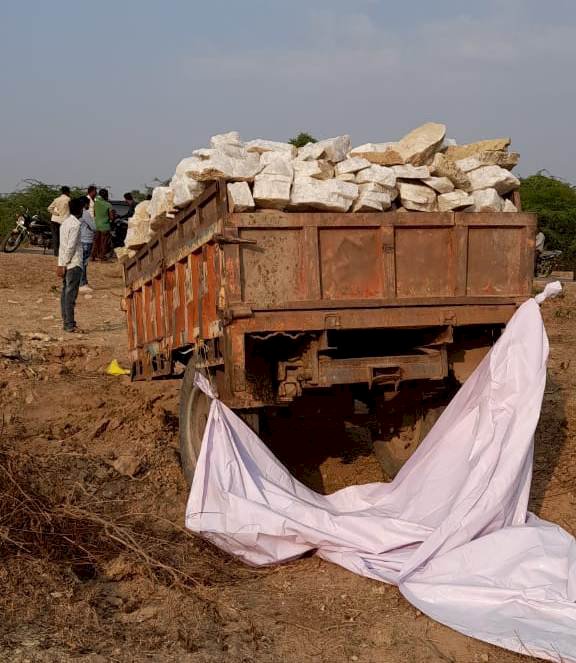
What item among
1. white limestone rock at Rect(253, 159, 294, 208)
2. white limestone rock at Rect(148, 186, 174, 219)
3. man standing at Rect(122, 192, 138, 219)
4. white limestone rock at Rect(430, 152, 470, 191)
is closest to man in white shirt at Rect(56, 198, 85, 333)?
white limestone rock at Rect(148, 186, 174, 219)

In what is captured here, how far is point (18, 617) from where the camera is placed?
3.91 metres

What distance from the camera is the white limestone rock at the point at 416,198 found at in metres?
5.60

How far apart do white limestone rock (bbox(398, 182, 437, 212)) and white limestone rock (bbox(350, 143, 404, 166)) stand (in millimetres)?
190

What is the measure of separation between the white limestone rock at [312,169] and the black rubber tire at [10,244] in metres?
15.3

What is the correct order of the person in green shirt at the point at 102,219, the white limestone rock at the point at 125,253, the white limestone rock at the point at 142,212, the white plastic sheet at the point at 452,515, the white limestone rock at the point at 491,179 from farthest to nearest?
1. the person in green shirt at the point at 102,219
2. the white limestone rock at the point at 125,253
3. the white limestone rock at the point at 142,212
4. the white limestone rock at the point at 491,179
5. the white plastic sheet at the point at 452,515

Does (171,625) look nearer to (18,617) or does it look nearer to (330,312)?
(18,617)

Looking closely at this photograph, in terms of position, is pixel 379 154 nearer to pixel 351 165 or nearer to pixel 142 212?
pixel 351 165

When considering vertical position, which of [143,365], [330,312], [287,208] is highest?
[287,208]

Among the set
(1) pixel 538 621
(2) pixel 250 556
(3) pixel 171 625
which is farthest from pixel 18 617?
(1) pixel 538 621

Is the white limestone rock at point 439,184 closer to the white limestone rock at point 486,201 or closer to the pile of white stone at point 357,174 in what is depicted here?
the pile of white stone at point 357,174

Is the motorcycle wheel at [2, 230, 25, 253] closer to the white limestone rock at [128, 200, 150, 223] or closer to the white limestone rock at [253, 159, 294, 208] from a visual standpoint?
the white limestone rock at [128, 200, 150, 223]

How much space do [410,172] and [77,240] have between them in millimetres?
7303

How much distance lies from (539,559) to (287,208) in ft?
8.01

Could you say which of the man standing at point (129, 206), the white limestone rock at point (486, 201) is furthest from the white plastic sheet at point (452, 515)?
the man standing at point (129, 206)
